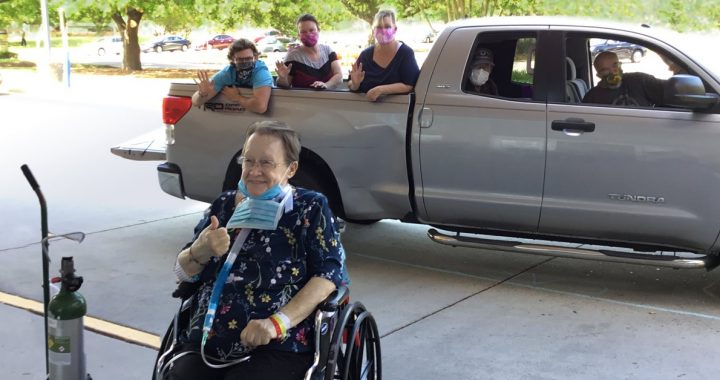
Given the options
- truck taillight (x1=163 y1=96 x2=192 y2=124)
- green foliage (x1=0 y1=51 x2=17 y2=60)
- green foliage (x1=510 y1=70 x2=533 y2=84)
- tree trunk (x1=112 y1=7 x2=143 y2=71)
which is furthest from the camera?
green foliage (x1=0 y1=51 x2=17 y2=60)

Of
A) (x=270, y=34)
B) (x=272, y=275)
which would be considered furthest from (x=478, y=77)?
(x=270, y=34)

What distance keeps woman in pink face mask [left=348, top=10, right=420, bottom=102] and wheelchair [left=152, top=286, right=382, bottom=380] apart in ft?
9.14

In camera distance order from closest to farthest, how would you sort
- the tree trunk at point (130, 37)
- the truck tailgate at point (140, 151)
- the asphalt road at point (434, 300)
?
the asphalt road at point (434, 300) → the truck tailgate at point (140, 151) → the tree trunk at point (130, 37)

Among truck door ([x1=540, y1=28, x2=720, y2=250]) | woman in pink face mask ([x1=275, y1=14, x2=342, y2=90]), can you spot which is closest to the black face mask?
woman in pink face mask ([x1=275, y1=14, x2=342, y2=90])

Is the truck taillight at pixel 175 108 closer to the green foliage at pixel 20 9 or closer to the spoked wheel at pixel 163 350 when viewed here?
the spoked wheel at pixel 163 350

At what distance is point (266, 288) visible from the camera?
3051mm

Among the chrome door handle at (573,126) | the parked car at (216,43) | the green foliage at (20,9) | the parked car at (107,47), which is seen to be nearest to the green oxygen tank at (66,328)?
the chrome door handle at (573,126)

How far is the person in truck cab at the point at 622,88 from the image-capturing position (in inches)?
215

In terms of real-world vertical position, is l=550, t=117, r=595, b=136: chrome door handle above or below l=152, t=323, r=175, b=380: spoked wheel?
above

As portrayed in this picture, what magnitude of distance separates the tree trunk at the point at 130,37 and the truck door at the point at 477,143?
31.1m

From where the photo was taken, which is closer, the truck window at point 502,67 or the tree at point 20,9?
the truck window at point 502,67

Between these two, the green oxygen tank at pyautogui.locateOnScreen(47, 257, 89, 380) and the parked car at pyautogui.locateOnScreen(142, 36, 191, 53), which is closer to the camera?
the green oxygen tank at pyautogui.locateOnScreen(47, 257, 89, 380)

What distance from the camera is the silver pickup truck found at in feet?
17.0

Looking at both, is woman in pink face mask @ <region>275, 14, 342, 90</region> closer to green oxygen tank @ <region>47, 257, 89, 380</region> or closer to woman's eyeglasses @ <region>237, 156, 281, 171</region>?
woman's eyeglasses @ <region>237, 156, 281, 171</region>
